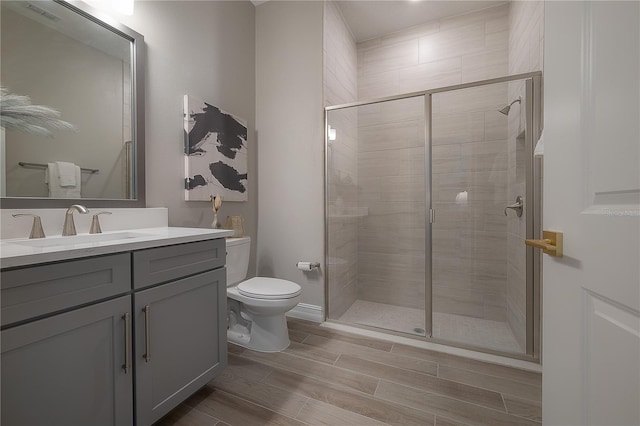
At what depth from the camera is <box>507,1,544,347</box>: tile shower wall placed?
1.75 metres

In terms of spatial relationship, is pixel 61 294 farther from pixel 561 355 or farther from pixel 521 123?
pixel 521 123

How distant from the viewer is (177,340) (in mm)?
1149

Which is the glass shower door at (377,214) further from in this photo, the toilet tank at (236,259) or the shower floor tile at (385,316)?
the toilet tank at (236,259)

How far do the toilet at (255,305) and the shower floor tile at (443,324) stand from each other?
2.31ft

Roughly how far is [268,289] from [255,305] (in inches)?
5.0

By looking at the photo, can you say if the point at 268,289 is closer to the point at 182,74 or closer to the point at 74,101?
the point at 74,101

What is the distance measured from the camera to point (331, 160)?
92.0 inches

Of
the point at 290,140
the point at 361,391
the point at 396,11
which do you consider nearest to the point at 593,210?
the point at 361,391

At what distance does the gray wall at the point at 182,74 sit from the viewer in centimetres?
164

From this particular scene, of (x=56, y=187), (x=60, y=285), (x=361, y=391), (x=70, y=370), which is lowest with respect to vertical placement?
(x=361, y=391)

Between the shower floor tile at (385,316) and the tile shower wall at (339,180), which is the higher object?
the tile shower wall at (339,180)

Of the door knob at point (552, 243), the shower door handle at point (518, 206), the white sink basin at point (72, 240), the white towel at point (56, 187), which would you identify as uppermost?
the white towel at point (56, 187)

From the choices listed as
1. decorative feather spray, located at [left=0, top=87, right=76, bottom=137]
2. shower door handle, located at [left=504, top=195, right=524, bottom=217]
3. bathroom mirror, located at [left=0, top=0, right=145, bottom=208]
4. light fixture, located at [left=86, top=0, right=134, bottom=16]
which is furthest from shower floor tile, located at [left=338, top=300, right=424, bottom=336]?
light fixture, located at [left=86, top=0, right=134, bottom=16]

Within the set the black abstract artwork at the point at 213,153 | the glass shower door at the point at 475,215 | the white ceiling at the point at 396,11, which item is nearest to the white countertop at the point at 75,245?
the black abstract artwork at the point at 213,153
